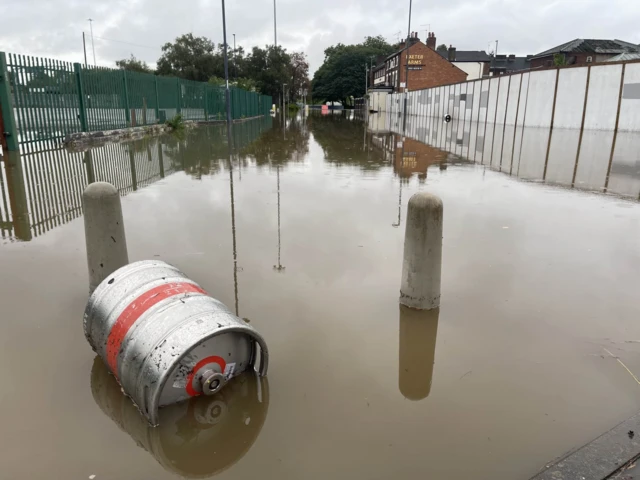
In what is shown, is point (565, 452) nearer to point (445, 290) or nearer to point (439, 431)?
point (439, 431)

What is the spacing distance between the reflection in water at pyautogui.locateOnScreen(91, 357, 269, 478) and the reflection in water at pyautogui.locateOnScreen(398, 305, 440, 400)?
0.99 metres

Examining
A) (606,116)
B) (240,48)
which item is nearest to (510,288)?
(606,116)

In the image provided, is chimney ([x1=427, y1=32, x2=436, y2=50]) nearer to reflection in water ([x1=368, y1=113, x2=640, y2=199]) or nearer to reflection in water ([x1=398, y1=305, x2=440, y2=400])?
reflection in water ([x1=368, y1=113, x2=640, y2=199])

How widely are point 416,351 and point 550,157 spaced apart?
13795mm

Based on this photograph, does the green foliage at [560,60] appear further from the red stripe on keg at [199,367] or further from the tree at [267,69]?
the red stripe on keg at [199,367]

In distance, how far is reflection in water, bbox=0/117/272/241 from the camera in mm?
7289

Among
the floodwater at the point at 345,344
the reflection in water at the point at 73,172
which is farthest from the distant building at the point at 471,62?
the floodwater at the point at 345,344

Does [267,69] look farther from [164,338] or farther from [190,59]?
[164,338]

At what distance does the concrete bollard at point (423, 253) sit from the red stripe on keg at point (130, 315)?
204cm

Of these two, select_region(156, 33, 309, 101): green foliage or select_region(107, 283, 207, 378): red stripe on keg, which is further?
select_region(156, 33, 309, 101): green foliage

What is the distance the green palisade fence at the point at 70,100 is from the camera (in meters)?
13.9

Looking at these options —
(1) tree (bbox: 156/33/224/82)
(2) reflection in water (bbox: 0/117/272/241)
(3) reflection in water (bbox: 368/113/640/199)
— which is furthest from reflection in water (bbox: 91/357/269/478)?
(1) tree (bbox: 156/33/224/82)

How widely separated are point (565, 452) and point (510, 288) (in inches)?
93.4

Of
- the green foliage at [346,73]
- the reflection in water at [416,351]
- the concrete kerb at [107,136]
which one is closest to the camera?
the reflection in water at [416,351]
